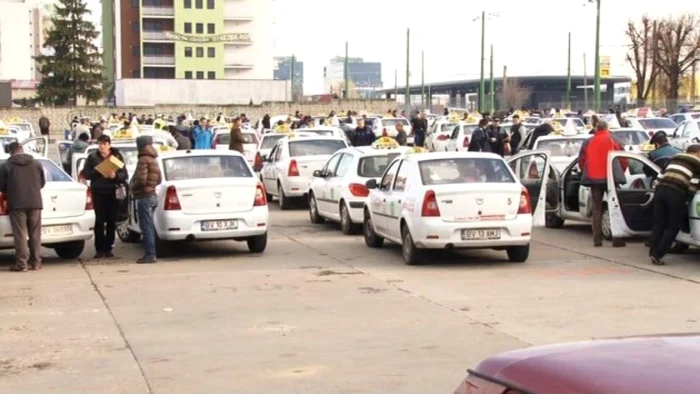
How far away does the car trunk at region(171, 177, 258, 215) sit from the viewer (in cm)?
1582

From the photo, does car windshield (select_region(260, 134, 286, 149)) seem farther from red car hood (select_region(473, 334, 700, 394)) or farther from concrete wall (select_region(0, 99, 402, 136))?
concrete wall (select_region(0, 99, 402, 136))

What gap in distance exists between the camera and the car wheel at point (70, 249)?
1638 centimetres

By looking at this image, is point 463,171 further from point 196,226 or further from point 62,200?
point 62,200

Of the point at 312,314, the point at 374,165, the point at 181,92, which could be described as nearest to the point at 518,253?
the point at 374,165

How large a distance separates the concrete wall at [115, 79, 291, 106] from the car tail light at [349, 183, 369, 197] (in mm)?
81475

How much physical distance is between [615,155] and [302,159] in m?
9.06

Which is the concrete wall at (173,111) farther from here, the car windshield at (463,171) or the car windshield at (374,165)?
the car windshield at (463,171)

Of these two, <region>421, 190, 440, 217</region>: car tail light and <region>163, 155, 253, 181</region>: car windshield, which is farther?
<region>163, 155, 253, 181</region>: car windshield

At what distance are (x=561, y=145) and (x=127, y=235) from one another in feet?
30.9

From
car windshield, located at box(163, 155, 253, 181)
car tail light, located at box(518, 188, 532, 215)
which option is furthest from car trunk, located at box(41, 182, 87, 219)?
Answer: car tail light, located at box(518, 188, 532, 215)

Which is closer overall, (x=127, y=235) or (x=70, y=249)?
(x=70, y=249)

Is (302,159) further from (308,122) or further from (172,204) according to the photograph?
(308,122)

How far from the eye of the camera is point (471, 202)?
14547mm

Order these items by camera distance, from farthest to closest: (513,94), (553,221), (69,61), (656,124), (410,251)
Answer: (513,94)
(69,61)
(656,124)
(553,221)
(410,251)
